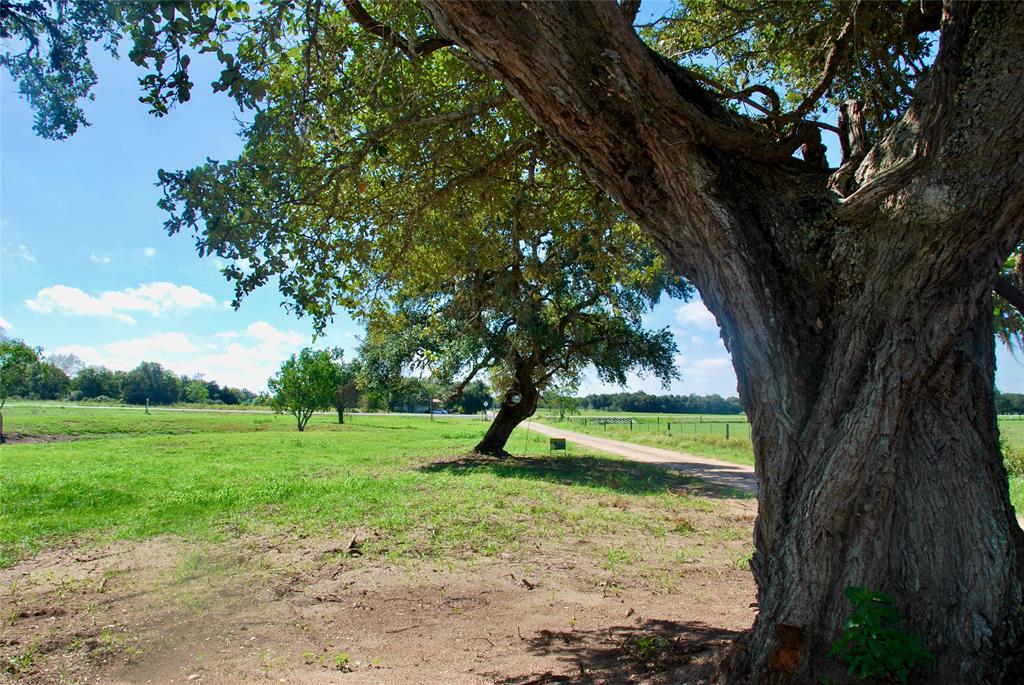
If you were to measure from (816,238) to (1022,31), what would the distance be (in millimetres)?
1326

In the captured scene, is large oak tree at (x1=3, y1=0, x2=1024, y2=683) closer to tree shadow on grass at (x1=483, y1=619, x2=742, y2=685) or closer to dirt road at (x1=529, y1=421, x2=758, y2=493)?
tree shadow on grass at (x1=483, y1=619, x2=742, y2=685)

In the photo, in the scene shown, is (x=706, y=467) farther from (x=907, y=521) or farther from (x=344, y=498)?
(x=907, y=521)

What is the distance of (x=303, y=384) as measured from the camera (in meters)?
41.8

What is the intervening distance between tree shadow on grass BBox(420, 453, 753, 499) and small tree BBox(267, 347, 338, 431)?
79.4 ft

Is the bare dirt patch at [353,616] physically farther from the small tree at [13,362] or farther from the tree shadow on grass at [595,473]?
the small tree at [13,362]

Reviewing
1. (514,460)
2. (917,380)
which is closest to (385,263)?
(917,380)

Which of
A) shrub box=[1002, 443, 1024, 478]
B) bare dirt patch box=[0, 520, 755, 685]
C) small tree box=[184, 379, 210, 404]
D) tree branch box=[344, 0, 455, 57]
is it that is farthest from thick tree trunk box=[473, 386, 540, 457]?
small tree box=[184, 379, 210, 404]

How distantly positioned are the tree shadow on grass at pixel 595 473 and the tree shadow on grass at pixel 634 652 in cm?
825

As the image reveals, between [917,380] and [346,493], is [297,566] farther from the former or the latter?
[917,380]

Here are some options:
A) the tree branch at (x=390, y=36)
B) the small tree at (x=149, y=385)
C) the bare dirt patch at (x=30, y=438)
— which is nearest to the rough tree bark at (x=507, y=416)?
the tree branch at (x=390, y=36)

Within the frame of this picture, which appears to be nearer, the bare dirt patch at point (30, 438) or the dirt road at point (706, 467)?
the dirt road at point (706, 467)

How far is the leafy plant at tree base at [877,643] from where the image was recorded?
115 inches

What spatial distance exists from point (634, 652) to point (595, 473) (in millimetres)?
12646

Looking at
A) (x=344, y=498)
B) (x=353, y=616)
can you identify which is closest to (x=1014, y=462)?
(x=344, y=498)
